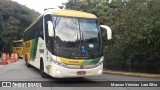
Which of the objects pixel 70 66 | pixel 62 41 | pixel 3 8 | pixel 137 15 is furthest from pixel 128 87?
pixel 3 8

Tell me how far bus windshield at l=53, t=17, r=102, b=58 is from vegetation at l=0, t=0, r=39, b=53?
38105mm

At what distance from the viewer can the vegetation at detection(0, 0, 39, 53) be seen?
1978 inches

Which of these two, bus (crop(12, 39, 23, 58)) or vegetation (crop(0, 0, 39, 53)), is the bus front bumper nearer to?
bus (crop(12, 39, 23, 58))

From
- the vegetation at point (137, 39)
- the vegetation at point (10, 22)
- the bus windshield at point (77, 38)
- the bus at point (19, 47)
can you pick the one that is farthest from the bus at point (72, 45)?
the vegetation at point (10, 22)

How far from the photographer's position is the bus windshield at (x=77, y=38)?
1316 cm

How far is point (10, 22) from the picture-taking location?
170 ft

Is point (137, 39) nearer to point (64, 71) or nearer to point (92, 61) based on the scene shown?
point (92, 61)

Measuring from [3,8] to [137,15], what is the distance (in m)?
38.6

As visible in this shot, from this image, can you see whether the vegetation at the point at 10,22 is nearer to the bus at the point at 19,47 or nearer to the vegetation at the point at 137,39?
the bus at the point at 19,47

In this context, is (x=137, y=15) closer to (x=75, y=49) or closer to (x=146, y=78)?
(x=146, y=78)

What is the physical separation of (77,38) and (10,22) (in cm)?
4048

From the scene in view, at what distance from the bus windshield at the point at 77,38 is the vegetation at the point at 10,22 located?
38.1 m

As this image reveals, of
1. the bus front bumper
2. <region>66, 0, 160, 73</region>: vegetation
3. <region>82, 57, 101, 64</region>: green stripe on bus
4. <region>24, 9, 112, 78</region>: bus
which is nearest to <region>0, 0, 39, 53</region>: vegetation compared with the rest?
<region>66, 0, 160, 73</region>: vegetation

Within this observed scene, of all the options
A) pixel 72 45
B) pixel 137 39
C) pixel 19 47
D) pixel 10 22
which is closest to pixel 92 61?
pixel 72 45
